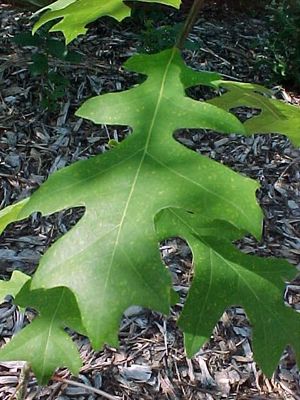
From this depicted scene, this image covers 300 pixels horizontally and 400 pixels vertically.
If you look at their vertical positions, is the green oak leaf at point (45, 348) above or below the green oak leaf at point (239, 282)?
below

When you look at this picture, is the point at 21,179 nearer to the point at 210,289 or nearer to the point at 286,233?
the point at 286,233

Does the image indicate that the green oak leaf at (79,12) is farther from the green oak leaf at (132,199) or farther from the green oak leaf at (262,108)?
the green oak leaf at (262,108)

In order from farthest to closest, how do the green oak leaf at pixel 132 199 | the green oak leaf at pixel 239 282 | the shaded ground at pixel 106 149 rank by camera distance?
the shaded ground at pixel 106 149, the green oak leaf at pixel 239 282, the green oak leaf at pixel 132 199

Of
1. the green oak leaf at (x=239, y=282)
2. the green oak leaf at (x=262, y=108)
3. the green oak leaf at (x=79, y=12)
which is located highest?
the green oak leaf at (x=79, y=12)

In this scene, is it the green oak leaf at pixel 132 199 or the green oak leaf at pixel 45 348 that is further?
the green oak leaf at pixel 45 348

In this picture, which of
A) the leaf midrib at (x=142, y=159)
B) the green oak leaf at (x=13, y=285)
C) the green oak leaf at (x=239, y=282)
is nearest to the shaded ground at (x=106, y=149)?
the green oak leaf at (x=13, y=285)

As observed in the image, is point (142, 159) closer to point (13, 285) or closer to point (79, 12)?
point (79, 12)
